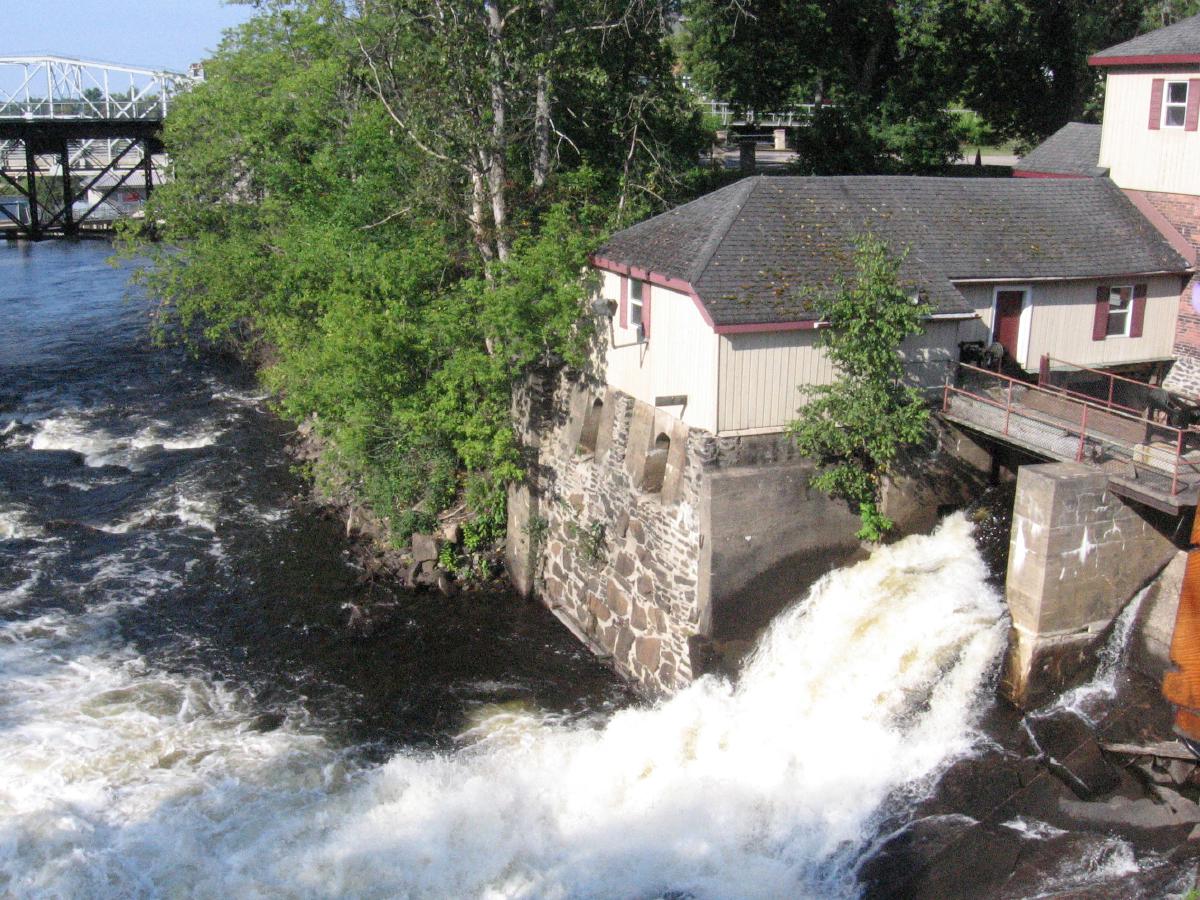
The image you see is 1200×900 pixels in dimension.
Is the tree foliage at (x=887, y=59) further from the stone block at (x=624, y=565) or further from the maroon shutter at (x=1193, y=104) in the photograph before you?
the stone block at (x=624, y=565)

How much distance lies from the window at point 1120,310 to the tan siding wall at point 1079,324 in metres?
0.16

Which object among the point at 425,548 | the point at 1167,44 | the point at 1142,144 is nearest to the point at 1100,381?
the point at 1142,144

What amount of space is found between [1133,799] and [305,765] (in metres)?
11.6

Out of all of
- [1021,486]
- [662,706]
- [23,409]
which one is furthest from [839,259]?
[23,409]

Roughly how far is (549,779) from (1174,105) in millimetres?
17375

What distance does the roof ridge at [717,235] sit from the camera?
1828 centimetres

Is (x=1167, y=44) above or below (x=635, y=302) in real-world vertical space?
above

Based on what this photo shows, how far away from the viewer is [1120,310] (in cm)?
2242

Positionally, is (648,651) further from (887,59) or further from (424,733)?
(887,59)

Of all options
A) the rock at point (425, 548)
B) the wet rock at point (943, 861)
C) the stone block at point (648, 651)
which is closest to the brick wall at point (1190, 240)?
the stone block at point (648, 651)

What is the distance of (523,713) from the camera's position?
19594mm

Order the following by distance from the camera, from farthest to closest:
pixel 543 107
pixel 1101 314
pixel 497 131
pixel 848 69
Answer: pixel 848 69 → pixel 543 107 → pixel 497 131 → pixel 1101 314

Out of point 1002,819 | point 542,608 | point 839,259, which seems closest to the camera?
point 1002,819

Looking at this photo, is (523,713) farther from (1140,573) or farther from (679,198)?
(679,198)
